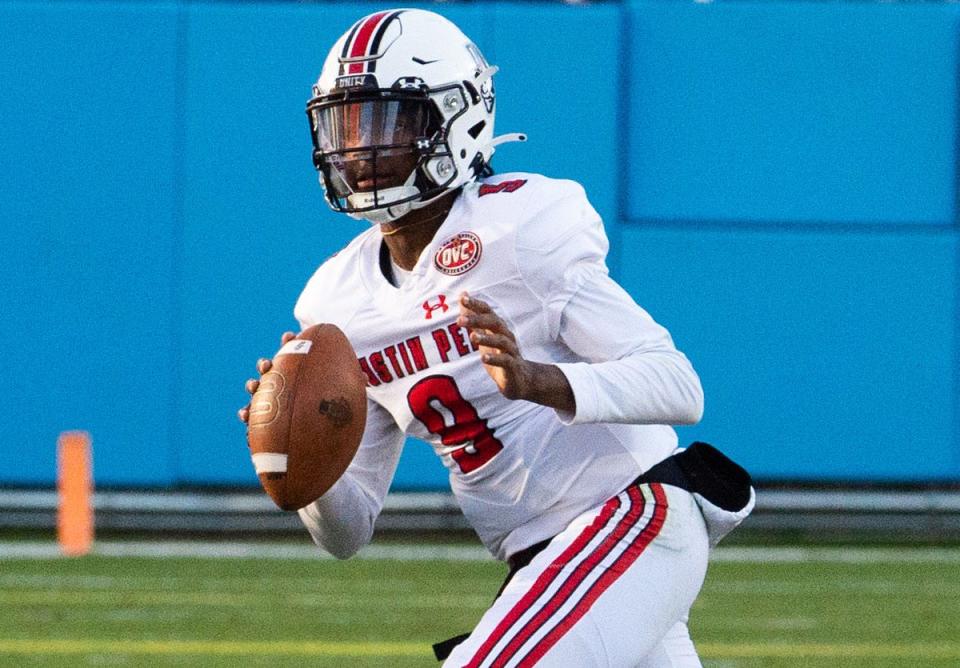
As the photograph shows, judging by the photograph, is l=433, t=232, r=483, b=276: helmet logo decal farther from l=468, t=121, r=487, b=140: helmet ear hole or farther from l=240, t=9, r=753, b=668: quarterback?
l=468, t=121, r=487, b=140: helmet ear hole

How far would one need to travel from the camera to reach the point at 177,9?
723 centimetres

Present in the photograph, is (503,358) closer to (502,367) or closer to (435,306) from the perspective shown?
(502,367)

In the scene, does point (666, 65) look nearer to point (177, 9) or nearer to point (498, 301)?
point (177, 9)

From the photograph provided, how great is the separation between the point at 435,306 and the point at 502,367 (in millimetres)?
362

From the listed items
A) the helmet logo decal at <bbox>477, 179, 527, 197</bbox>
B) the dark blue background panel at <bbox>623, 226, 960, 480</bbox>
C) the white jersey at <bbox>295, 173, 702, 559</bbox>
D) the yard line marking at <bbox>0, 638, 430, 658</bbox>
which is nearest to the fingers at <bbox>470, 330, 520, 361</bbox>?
the white jersey at <bbox>295, 173, 702, 559</bbox>

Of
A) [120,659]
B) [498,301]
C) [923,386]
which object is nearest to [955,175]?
[923,386]

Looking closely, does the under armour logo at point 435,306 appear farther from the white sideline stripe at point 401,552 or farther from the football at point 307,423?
the white sideline stripe at point 401,552

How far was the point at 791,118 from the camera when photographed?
7.41m

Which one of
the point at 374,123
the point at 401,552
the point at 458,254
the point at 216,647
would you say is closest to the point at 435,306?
the point at 458,254

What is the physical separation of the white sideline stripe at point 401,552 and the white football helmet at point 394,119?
4149 mm

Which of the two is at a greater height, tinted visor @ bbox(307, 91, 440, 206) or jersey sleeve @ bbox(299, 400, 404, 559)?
tinted visor @ bbox(307, 91, 440, 206)

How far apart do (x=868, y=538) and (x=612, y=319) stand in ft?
17.0

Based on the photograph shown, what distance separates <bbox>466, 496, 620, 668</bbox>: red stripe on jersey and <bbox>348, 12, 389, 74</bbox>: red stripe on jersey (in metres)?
0.76

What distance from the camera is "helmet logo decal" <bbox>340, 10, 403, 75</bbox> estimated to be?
2.73 metres
